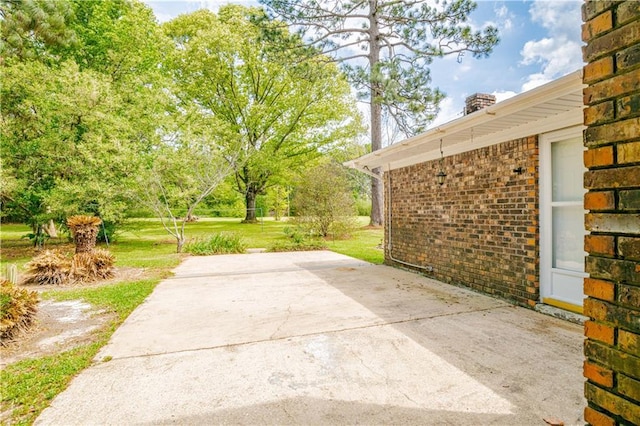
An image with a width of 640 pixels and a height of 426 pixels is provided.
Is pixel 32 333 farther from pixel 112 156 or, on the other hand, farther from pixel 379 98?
pixel 379 98

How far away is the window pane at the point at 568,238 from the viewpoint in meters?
3.98

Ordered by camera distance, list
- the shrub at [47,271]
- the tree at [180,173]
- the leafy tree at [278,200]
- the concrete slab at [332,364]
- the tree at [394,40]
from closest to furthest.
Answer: the concrete slab at [332,364], the shrub at [47,271], the tree at [180,173], the tree at [394,40], the leafy tree at [278,200]

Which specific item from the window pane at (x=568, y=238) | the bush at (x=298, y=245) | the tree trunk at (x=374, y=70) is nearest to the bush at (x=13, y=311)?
the window pane at (x=568, y=238)

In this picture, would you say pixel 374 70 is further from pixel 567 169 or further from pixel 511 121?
pixel 567 169

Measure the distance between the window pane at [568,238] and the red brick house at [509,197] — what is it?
0.01 m

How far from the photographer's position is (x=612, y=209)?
3.92ft

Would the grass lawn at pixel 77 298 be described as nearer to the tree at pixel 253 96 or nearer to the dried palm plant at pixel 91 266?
the dried palm plant at pixel 91 266

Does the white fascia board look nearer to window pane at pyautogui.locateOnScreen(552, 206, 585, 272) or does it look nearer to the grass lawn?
window pane at pyautogui.locateOnScreen(552, 206, 585, 272)

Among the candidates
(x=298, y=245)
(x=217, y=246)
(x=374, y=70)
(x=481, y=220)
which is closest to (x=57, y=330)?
(x=481, y=220)

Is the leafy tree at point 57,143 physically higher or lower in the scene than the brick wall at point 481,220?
higher

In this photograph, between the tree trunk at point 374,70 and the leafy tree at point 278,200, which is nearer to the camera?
the tree trunk at point 374,70

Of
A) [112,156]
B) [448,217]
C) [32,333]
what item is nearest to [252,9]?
[112,156]

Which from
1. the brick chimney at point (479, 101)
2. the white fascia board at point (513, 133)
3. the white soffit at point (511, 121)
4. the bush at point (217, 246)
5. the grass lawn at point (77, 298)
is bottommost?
Result: the grass lawn at point (77, 298)

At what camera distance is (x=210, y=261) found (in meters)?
9.03
